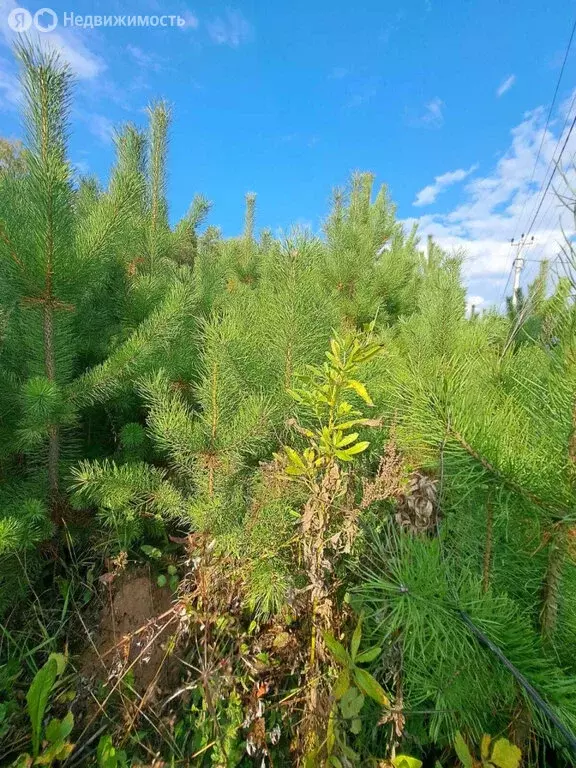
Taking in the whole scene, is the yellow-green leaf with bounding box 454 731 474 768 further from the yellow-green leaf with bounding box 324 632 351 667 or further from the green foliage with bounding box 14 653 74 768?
the green foliage with bounding box 14 653 74 768

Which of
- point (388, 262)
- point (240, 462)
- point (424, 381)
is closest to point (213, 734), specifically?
point (240, 462)

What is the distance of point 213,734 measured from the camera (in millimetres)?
1196

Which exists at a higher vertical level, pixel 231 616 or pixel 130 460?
pixel 130 460

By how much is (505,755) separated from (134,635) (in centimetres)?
114

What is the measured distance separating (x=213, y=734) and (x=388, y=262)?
4.21 meters

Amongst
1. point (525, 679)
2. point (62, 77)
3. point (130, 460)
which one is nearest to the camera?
point (525, 679)

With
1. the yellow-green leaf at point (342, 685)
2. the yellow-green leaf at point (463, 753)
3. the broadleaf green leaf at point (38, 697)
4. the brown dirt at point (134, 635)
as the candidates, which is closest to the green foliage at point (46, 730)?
the broadleaf green leaf at point (38, 697)

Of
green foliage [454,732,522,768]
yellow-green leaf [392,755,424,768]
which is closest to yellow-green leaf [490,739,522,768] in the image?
green foliage [454,732,522,768]

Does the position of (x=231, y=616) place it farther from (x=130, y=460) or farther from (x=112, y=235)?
(x=112, y=235)

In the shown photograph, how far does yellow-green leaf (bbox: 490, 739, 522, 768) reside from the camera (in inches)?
31.9

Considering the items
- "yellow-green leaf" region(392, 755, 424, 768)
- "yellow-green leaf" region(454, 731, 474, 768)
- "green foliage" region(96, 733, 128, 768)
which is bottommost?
"green foliage" region(96, 733, 128, 768)

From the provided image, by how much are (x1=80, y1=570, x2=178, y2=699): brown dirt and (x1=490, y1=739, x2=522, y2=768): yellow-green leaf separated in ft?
3.23

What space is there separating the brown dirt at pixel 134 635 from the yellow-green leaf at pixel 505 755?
0.99m

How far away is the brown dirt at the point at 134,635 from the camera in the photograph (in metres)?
1.37
